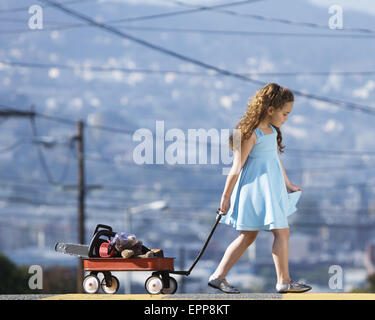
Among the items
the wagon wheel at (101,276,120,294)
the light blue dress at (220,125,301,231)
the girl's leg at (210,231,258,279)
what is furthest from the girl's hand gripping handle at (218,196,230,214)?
the wagon wheel at (101,276,120,294)

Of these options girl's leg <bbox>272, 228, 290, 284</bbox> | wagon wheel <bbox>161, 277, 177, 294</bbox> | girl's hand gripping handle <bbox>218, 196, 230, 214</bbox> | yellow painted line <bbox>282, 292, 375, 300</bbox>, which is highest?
girl's hand gripping handle <bbox>218, 196, 230, 214</bbox>

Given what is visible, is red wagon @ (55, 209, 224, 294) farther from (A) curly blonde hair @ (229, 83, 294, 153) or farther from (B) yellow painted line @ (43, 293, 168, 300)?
(A) curly blonde hair @ (229, 83, 294, 153)

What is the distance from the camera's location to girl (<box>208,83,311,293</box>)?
693 cm

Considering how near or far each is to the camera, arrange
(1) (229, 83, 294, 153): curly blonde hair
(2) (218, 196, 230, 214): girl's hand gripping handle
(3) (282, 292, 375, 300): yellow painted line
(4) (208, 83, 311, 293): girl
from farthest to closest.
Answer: (1) (229, 83, 294, 153): curly blonde hair < (4) (208, 83, 311, 293): girl < (2) (218, 196, 230, 214): girl's hand gripping handle < (3) (282, 292, 375, 300): yellow painted line

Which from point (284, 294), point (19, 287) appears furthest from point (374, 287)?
point (284, 294)

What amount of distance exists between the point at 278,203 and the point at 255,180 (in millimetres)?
265

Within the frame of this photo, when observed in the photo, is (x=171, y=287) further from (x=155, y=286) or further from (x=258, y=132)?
(x=258, y=132)

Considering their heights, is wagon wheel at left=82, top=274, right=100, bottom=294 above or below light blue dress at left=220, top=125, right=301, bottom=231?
below

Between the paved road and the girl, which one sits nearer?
the paved road

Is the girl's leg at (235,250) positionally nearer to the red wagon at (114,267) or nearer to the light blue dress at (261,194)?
the light blue dress at (261,194)

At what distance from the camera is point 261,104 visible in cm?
Answer: 708
